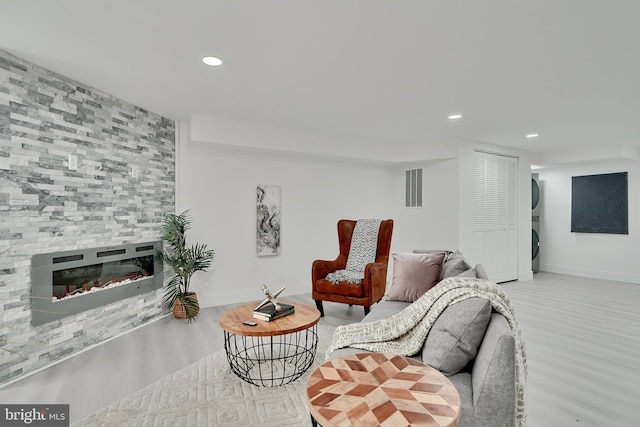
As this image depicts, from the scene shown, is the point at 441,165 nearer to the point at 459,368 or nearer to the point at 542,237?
the point at 542,237

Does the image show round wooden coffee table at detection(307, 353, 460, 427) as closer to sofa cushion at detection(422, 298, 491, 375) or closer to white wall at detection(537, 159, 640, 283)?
sofa cushion at detection(422, 298, 491, 375)

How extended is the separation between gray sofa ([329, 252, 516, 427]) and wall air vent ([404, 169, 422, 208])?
169 inches

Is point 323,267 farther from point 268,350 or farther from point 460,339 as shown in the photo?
point 460,339

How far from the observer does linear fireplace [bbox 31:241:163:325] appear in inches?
107

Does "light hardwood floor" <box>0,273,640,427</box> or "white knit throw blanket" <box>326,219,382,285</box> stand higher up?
"white knit throw blanket" <box>326,219,382,285</box>

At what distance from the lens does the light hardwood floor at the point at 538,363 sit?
2.17m

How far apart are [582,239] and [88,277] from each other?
27.5ft

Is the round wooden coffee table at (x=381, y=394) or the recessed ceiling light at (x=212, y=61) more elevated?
the recessed ceiling light at (x=212, y=61)

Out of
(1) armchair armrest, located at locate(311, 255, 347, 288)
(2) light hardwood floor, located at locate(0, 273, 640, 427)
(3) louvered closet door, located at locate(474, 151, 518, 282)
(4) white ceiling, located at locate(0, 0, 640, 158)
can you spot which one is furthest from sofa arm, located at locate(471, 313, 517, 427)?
(3) louvered closet door, located at locate(474, 151, 518, 282)

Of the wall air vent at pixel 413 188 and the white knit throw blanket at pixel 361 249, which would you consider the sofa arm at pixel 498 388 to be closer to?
the white knit throw blanket at pixel 361 249

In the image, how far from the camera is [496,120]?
14.1ft

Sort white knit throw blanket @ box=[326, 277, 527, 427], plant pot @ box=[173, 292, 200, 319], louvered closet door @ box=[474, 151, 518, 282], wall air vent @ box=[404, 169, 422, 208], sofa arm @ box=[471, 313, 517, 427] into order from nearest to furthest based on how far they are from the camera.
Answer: sofa arm @ box=[471, 313, 517, 427]
white knit throw blanket @ box=[326, 277, 527, 427]
plant pot @ box=[173, 292, 200, 319]
louvered closet door @ box=[474, 151, 518, 282]
wall air vent @ box=[404, 169, 422, 208]

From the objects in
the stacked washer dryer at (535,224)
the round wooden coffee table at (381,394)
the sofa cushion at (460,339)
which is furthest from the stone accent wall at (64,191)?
the stacked washer dryer at (535,224)

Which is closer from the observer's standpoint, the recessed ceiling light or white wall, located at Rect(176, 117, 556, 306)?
the recessed ceiling light
